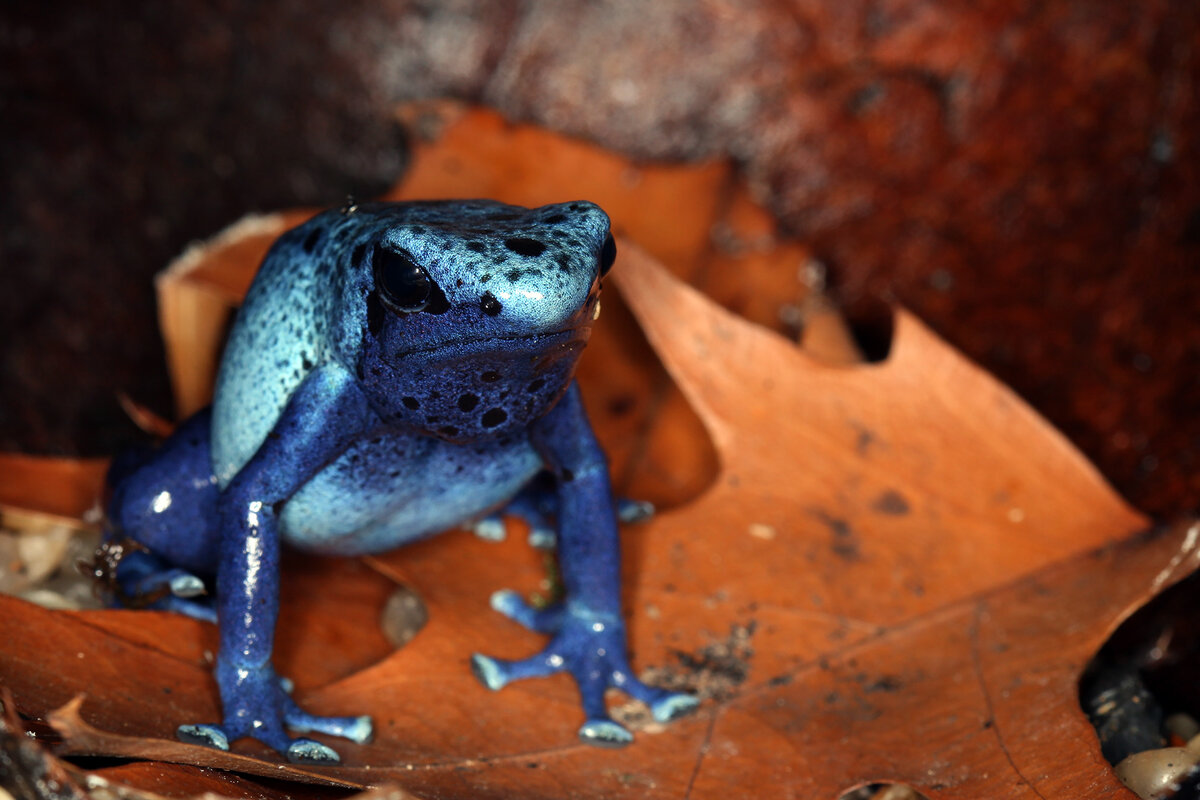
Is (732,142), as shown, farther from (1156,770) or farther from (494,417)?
(1156,770)

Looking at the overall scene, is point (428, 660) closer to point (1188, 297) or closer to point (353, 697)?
point (353, 697)

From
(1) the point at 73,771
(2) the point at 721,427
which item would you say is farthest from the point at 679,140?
(1) the point at 73,771

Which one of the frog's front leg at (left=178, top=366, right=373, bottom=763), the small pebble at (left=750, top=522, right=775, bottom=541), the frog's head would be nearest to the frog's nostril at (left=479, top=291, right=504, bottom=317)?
the frog's head

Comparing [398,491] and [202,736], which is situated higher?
[398,491]

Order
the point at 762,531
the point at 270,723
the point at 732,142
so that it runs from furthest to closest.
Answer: the point at 732,142, the point at 762,531, the point at 270,723

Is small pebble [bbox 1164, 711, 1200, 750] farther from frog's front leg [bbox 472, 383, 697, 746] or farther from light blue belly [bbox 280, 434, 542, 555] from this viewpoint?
light blue belly [bbox 280, 434, 542, 555]

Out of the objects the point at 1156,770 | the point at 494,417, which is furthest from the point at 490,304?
the point at 1156,770

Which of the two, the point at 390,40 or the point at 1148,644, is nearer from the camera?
the point at 1148,644
